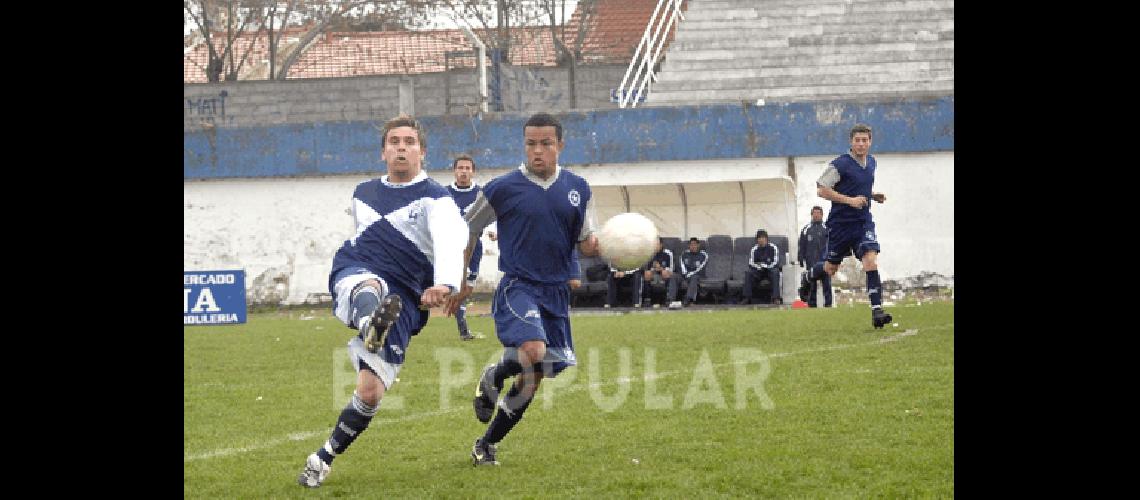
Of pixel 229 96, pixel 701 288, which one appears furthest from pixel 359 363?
pixel 229 96

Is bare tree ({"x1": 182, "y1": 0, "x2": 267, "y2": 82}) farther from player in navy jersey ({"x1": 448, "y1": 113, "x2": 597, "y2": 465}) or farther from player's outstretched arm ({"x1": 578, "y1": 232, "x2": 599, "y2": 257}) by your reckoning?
player's outstretched arm ({"x1": 578, "y1": 232, "x2": 599, "y2": 257})

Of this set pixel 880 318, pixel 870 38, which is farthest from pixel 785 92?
pixel 880 318

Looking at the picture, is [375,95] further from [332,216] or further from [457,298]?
[457,298]

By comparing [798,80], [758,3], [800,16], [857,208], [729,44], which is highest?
[758,3]

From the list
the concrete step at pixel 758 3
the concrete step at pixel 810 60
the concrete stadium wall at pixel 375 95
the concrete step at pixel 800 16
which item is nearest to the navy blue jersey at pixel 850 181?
the concrete step at pixel 810 60

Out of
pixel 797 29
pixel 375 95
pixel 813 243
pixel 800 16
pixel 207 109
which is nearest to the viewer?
pixel 813 243

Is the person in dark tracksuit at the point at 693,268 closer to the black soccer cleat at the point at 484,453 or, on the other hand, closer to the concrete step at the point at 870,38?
the concrete step at the point at 870,38

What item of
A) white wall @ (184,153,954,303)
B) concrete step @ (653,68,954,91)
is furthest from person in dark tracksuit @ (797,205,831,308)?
concrete step @ (653,68,954,91)

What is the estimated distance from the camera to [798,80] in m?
28.8

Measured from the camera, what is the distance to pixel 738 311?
21.3 meters

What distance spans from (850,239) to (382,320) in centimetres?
959

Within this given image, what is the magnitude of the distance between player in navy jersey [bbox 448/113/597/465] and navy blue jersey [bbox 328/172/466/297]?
0.34 m
